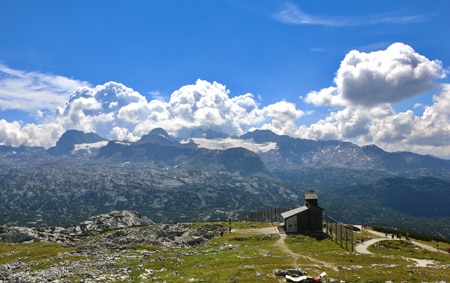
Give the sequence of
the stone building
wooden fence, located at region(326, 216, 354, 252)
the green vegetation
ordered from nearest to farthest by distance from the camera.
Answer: the green vegetation, wooden fence, located at region(326, 216, 354, 252), the stone building

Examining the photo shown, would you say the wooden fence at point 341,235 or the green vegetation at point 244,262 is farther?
the wooden fence at point 341,235

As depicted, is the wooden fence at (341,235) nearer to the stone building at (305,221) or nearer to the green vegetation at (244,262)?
the green vegetation at (244,262)

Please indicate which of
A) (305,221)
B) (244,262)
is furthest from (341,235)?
(244,262)

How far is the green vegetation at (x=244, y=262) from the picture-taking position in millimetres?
46469

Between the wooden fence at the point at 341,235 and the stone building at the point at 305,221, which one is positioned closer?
the wooden fence at the point at 341,235

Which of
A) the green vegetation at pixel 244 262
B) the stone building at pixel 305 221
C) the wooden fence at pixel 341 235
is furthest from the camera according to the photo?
the stone building at pixel 305 221

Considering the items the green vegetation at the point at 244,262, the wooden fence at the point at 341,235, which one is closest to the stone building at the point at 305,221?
the wooden fence at the point at 341,235

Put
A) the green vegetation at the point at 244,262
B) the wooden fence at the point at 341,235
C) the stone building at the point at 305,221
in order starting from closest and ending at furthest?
the green vegetation at the point at 244,262
the wooden fence at the point at 341,235
the stone building at the point at 305,221

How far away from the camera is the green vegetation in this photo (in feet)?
152

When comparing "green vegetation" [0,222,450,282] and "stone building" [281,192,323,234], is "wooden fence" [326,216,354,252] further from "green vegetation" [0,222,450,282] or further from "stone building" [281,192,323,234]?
"stone building" [281,192,323,234]

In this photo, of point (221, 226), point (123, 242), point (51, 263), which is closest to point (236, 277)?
point (51, 263)

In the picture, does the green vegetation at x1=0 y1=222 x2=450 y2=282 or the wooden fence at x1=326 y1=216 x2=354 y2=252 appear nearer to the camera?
the green vegetation at x1=0 y1=222 x2=450 y2=282

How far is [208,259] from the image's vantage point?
62781 mm

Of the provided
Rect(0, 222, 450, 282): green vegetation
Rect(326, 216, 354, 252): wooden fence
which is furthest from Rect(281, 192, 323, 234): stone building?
Rect(0, 222, 450, 282): green vegetation
